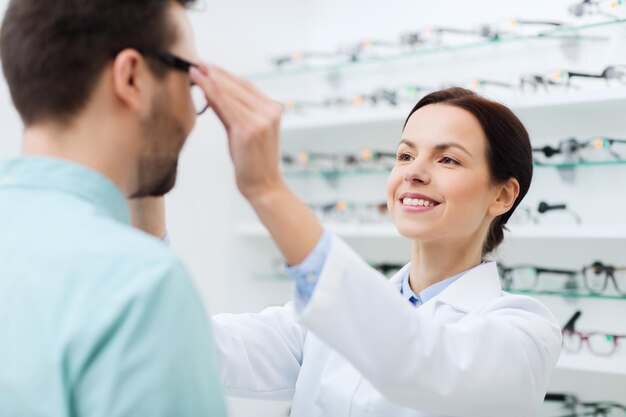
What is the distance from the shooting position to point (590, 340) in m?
2.33

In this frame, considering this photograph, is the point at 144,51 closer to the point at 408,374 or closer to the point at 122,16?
the point at 122,16

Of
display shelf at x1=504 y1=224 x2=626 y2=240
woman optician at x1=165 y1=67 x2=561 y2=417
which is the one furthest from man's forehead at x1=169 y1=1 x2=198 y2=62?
display shelf at x1=504 y1=224 x2=626 y2=240

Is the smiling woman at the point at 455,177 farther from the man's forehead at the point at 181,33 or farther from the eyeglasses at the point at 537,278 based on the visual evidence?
the eyeglasses at the point at 537,278

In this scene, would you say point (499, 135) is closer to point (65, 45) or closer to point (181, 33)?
point (181, 33)

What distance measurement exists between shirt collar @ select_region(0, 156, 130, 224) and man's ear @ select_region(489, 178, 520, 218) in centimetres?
89

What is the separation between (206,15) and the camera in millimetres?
3047

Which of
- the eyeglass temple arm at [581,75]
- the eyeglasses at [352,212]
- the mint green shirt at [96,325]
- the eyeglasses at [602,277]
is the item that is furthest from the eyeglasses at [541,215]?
the mint green shirt at [96,325]

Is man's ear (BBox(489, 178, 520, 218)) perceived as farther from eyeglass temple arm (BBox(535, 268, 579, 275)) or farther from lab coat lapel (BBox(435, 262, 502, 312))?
eyeglass temple arm (BBox(535, 268, 579, 275))

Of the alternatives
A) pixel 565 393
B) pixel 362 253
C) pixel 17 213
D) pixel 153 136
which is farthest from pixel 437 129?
pixel 362 253

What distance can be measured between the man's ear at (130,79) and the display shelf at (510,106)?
5.59ft

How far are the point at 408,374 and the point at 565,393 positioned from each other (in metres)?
1.61

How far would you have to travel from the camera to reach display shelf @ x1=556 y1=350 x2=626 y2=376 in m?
2.22

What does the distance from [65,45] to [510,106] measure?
180 cm

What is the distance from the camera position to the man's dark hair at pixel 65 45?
81 centimetres
